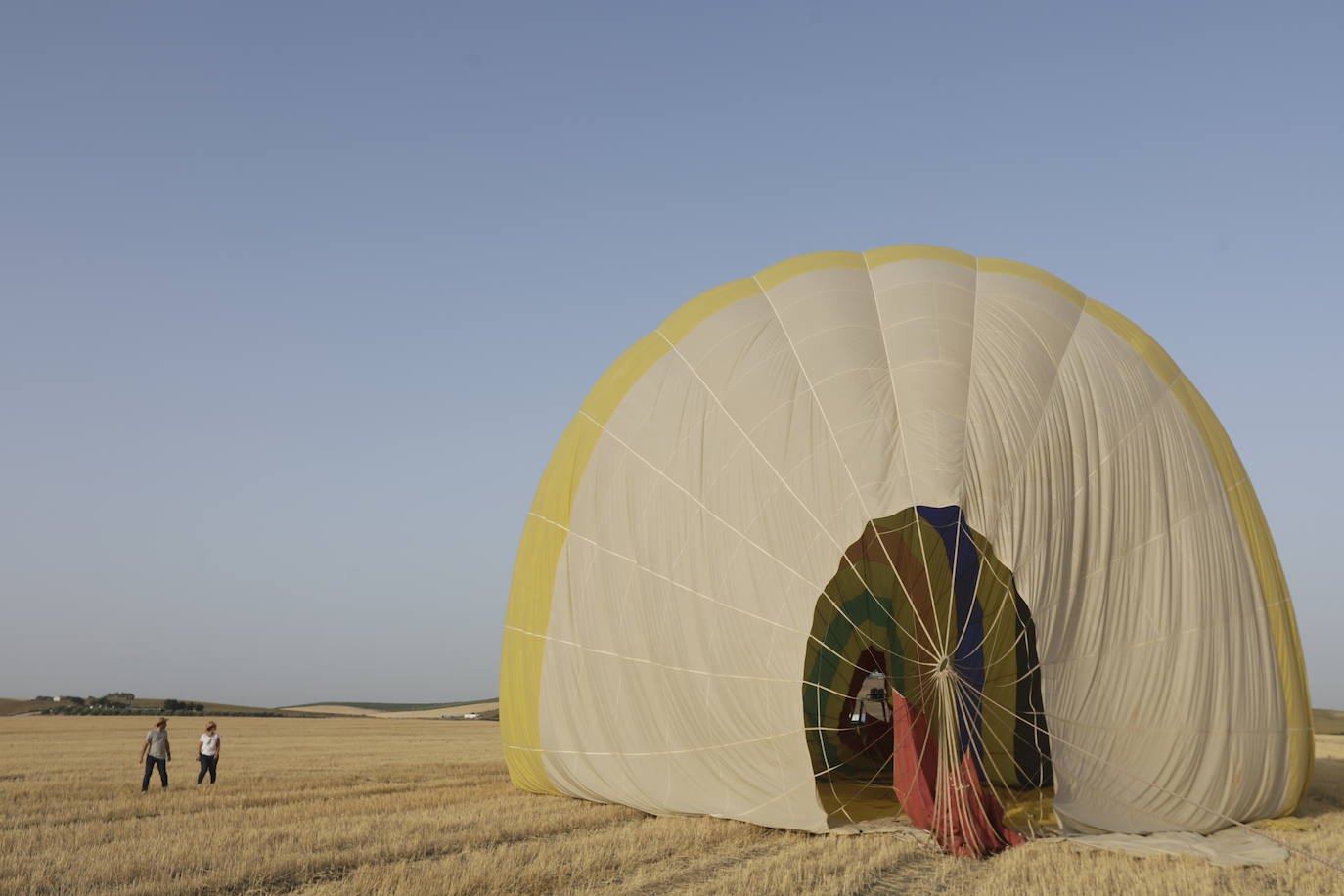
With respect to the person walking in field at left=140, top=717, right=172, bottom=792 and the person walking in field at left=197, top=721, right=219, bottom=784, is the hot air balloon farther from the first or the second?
the person walking in field at left=197, top=721, right=219, bottom=784

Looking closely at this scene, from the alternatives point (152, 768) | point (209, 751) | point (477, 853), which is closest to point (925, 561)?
point (477, 853)

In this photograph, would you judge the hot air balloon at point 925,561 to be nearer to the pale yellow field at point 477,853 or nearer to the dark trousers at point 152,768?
the pale yellow field at point 477,853

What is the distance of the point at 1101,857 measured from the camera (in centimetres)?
765

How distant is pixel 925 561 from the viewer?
7.60 metres

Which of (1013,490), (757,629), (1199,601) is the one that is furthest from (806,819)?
(1199,601)

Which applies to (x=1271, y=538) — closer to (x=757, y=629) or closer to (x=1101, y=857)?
(x=1101, y=857)

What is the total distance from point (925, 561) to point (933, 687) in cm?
121

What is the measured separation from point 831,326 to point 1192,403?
3818 mm

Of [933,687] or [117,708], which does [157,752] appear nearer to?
[933,687]

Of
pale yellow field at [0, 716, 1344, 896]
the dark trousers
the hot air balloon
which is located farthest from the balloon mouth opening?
the dark trousers

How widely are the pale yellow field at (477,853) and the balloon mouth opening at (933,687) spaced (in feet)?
1.60

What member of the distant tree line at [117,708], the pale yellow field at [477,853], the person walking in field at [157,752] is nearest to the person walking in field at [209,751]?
the person walking in field at [157,752]

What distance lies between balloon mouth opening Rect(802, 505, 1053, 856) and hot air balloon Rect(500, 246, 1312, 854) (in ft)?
0.15

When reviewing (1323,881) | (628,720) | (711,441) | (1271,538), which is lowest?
(1323,881)
